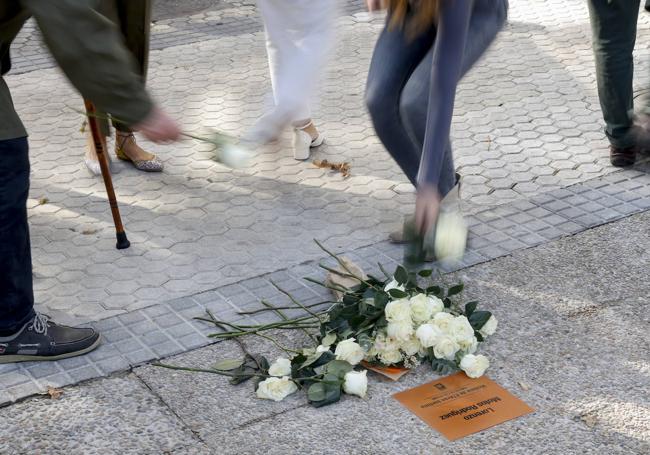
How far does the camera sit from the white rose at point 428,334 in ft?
12.0

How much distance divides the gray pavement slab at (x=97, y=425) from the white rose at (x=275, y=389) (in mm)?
303

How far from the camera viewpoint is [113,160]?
5.71 meters

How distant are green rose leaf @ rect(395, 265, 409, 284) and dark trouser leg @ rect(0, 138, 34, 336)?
52.9 inches

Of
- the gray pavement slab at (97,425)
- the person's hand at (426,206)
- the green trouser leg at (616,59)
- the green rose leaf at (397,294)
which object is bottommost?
the gray pavement slab at (97,425)

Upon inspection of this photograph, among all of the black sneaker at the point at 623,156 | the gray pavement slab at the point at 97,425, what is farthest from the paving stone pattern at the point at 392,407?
the black sneaker at the point at 623,156

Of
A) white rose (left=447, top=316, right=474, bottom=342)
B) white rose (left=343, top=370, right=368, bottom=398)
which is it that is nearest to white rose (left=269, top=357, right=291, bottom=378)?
white rose (left=343, top=370, right=368, bottom=398)

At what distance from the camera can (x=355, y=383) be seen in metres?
3.55

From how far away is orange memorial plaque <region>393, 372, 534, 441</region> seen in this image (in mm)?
3434

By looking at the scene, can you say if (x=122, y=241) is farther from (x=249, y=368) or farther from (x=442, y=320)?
(x=442, y=320)

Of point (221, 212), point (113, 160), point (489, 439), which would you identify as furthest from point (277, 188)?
point (489, 439)

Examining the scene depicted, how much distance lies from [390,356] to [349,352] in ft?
0.50

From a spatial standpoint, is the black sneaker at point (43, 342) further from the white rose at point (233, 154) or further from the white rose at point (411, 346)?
the white rose at point (411, 346)

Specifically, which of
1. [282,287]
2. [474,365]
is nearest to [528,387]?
[474,365]

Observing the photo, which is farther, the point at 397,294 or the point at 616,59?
the point at 616,59
